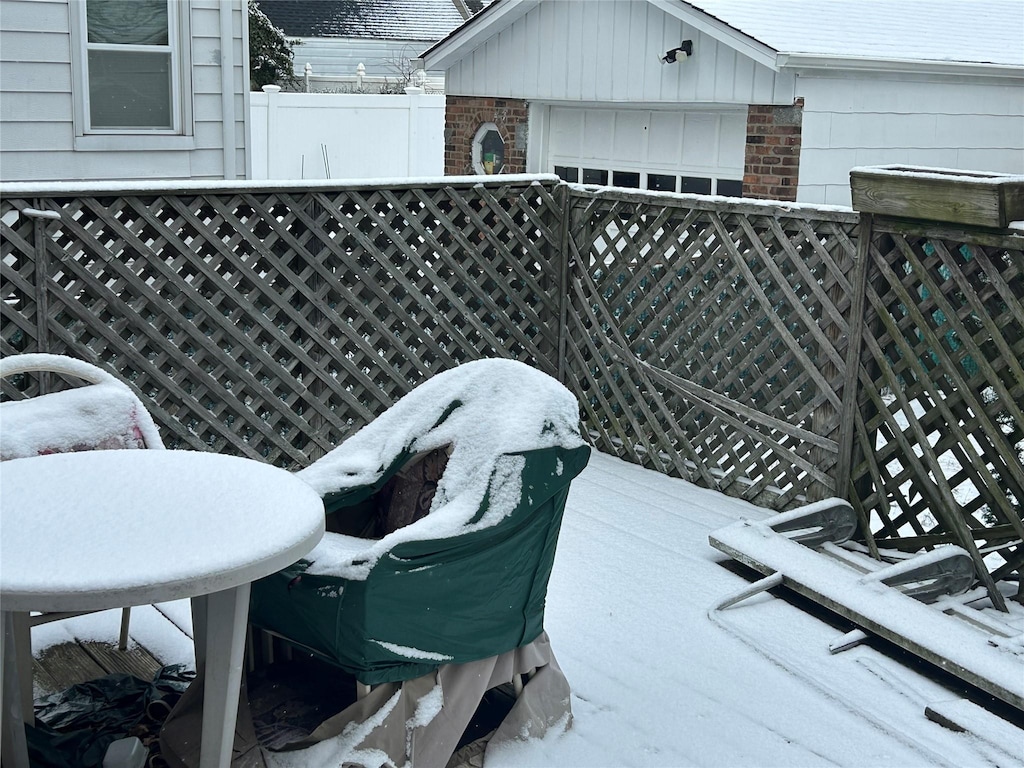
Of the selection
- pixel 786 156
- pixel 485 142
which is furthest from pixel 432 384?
pixel 485 142

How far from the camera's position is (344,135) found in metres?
15.0

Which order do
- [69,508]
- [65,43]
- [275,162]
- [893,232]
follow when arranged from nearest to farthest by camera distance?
[69,508], [893,232], [65,43], [275,162]

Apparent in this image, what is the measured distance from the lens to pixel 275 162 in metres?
14.7

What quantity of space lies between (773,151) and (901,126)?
106 centimetres

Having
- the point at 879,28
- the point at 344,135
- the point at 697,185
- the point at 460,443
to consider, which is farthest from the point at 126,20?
the point at 344,135

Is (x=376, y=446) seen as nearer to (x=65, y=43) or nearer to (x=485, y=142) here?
(x=65, y=43)

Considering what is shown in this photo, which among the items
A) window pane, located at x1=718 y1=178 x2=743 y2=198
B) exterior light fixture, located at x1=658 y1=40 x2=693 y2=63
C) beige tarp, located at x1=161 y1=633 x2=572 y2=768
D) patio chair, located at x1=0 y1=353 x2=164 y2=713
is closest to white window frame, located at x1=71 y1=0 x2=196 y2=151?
exterior light fixture, located at x1=658 y1=40 x2=693 y2=63

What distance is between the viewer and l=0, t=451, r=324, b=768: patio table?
2053 mm

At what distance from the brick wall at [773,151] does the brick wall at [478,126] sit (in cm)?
219

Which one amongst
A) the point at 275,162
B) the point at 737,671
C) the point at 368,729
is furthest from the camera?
the point at 275,162

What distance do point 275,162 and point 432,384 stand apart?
1242 cm

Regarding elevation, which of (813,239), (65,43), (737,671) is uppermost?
(65,43)

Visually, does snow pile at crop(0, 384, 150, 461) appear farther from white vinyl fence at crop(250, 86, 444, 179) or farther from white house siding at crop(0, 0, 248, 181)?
white vinyl fence at crop(250, 86, 444, 179)

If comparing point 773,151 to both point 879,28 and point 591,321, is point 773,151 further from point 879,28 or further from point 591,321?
point 591,321
